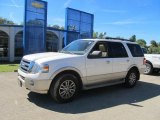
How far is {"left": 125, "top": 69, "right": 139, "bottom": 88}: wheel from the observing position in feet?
31.0

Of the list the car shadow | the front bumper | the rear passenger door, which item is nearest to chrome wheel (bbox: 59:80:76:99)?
the car shadow

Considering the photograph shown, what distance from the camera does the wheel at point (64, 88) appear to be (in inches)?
261

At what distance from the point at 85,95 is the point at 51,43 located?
1994 centimetres

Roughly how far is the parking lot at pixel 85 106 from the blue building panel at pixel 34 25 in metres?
11.1

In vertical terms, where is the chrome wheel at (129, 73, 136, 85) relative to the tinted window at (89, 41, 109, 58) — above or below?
below

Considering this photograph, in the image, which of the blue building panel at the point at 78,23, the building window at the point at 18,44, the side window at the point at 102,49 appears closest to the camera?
the side window at the point at 102,49

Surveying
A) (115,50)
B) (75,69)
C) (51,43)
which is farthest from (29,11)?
(75,69)

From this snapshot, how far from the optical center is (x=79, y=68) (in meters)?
7.18

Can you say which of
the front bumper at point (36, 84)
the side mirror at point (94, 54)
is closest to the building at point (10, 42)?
the side mirror at point (94, 54)

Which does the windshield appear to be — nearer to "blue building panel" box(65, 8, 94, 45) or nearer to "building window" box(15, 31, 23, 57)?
"blue building panel" box(65, 8, 94, 45)

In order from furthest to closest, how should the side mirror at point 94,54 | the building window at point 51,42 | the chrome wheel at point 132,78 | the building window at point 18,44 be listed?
the building window at point 51,42
the building window at point 18,44
the chrome wheel at point 132,78
the side mirror at point 94,54

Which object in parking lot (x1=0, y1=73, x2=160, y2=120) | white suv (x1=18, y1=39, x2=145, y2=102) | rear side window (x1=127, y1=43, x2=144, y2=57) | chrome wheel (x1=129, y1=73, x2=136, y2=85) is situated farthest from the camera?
rear side window (x1=127, y1=43, x2=144, y2=57)

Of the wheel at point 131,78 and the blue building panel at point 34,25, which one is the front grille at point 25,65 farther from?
the blue building panel at point 34,25

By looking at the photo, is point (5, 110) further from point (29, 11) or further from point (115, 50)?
point (29, 11)
